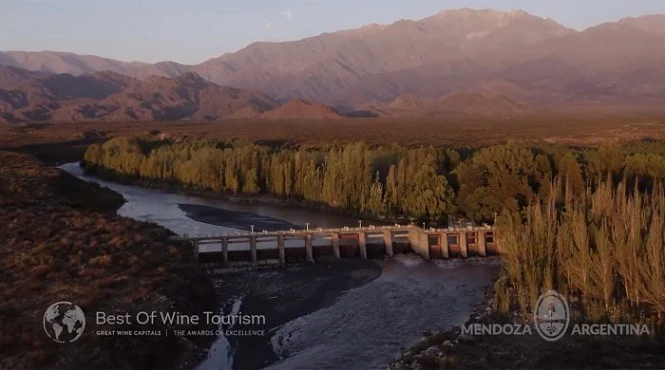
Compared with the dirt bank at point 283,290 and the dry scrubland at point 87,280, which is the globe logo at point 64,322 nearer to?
the dry scrubland at point 87,280

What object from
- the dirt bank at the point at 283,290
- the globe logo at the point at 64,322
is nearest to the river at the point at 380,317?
the dirt bank at the point at 283,290

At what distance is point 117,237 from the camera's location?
3866 centimetres

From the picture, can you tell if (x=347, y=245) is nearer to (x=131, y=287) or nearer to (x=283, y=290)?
(x=283, y=290)

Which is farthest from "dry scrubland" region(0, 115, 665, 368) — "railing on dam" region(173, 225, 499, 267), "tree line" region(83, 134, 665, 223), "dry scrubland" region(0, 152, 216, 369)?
"tree line" region(83, 134, 665, 223)

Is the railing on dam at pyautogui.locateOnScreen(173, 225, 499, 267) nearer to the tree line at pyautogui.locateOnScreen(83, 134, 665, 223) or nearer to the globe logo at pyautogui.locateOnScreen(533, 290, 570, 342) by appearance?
the tree line at pyautogui.locateOnScreen(83, 134, 665, 223)

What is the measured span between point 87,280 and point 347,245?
2004 centimetres

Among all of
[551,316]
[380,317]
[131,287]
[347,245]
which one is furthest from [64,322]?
[347,245]

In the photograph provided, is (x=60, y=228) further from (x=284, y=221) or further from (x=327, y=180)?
(x=327, y=180)

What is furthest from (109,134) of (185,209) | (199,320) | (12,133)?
(199,320)

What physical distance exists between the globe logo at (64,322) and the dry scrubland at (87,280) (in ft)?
1.08

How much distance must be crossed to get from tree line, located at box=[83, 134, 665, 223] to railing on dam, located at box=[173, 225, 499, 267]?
5090 millimetres

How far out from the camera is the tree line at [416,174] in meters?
52.2

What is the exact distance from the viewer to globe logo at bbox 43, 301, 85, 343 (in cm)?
2494

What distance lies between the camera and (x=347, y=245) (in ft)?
151
